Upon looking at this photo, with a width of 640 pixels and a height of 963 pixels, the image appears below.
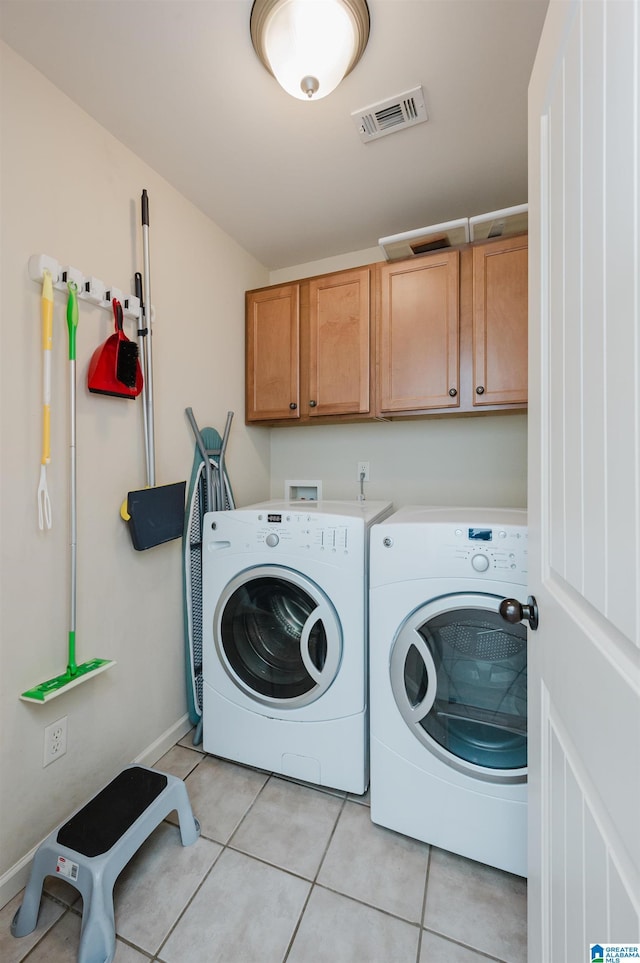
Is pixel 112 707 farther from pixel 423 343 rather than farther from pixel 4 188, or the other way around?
pixel 423 343

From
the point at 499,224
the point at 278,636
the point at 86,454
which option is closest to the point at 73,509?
the point at 86,454

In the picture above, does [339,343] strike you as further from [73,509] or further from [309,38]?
[73,509]

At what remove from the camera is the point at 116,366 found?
140 centimetres

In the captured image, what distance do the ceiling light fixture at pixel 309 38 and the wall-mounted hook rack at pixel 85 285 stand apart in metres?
0.83

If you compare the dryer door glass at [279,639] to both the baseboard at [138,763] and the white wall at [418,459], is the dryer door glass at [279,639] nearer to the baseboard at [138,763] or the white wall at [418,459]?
the baseboard at [138,763]

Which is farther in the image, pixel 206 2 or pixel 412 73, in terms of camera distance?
pixel 412 73

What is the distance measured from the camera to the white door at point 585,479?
43 centimetres

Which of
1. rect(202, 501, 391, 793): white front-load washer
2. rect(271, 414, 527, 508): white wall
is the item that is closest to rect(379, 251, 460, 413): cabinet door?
rect(271, 414, 527, 508): white wall

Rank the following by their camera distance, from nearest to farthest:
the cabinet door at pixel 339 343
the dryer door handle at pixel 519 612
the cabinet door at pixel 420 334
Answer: the dryer door handle at pixel 519 612
the cabinet door at pixel 420 334
the cabinet door at pixel 339 343

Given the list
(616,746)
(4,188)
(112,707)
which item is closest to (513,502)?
(616,746)

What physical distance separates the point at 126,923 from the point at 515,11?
2657 mm

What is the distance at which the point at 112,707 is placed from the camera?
1.48m

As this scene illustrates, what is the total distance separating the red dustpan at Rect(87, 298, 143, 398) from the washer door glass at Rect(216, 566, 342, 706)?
0.82 meters

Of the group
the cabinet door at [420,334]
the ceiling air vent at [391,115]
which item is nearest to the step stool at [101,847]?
the cabinet door at [420,334]
